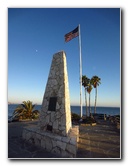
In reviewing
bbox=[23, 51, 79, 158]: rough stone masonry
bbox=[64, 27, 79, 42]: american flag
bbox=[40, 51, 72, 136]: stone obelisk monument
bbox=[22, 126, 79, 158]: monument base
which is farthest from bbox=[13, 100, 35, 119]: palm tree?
bbox=[40, 51, 72, 136]: stone obelisk monument

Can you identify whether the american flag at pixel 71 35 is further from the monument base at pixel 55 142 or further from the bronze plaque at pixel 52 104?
the monument base at pixel 55 142

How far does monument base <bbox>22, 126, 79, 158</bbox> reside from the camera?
13.8 ft

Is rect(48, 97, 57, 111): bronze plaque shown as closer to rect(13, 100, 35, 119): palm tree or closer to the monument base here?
the monument base

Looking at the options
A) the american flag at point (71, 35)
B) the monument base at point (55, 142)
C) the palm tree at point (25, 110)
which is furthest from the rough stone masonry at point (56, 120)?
the palm tree at point (25, 110)

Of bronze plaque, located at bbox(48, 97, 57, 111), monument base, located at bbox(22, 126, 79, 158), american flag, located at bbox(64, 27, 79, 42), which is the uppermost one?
american flag, located at bbox(64, 27, 79, 42)

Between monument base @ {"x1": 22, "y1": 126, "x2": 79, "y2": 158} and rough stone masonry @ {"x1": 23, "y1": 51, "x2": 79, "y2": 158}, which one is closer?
monument base @ {"x1": 22, "y1": 126, "x2": 79, "y2": 158}

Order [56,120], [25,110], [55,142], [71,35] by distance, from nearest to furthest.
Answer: [55,142]
[56,120]
[71,35]
[25,110]

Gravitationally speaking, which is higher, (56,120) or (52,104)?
(52,104)

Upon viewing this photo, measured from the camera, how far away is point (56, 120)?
5.02 metres

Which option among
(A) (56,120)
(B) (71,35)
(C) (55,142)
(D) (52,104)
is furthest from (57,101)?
(B) (71,35)

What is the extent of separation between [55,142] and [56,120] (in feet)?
2.45

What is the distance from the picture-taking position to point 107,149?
4.92 metres

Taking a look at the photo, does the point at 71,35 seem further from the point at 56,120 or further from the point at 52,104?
the point at 56,120
